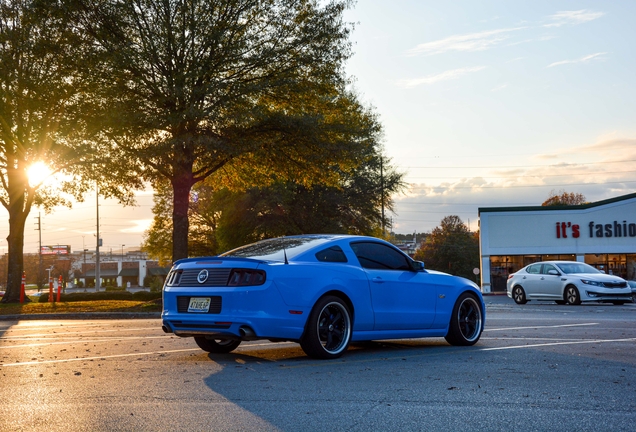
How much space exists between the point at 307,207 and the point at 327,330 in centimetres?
3681

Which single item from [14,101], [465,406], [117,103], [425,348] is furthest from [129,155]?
[465,406]

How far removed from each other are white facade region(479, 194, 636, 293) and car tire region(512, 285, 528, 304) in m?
26.1

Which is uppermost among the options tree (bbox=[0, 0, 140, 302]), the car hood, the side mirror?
tree (bbox=[0, 0, 140, 302])

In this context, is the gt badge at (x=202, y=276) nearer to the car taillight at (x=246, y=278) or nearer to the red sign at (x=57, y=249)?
the car taillight at (x=246, y=278)

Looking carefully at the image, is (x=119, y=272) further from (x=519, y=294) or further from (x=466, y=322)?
A: (x=466, y=322)

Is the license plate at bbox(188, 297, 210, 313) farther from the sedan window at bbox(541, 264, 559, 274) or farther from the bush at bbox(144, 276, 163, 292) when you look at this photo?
the bush at bbox(144, 276, 163, 292)

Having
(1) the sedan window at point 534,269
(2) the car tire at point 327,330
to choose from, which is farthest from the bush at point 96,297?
(2) the car tire at point 327,330

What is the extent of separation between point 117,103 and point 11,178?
9.70 meters

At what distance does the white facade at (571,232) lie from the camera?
174 ft

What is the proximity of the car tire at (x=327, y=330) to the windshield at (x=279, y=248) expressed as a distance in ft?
2.20

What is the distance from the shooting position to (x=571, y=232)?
53.3 metres

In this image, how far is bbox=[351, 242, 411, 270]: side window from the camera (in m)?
9.86

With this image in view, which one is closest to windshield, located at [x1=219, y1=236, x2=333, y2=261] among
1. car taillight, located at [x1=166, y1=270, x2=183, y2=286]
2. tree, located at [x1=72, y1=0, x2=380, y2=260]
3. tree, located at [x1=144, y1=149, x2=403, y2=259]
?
car taillight, located at [x1=166, y1=270, x2=183, y2=286]

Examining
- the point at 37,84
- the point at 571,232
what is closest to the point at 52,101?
the point at 37,84
